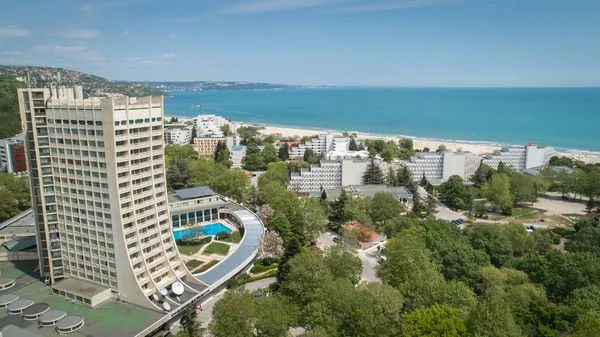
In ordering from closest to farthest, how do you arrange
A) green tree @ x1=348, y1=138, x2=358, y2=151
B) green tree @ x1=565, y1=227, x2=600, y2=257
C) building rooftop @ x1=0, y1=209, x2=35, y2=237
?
green tree @ x1=565, y1=227, x2=600, y2=257 < building rooftop @ x1=0, y1=209, x2=35, y2=237 < green tree @ x1=348, y1=138, x2=358, y2=151

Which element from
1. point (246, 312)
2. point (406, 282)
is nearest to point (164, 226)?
point (246, 312)

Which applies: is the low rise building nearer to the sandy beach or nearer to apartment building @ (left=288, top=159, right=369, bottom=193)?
apartment building @ (left=288, top=159, right=369, bottom=193)

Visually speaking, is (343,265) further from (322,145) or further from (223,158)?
(322,145)

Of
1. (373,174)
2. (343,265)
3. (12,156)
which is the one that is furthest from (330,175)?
(12,156)

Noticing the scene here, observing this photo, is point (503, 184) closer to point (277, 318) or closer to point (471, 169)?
point (471, 169)

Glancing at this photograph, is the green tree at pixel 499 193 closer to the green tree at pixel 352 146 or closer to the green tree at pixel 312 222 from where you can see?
the green tree at pixel 312 222

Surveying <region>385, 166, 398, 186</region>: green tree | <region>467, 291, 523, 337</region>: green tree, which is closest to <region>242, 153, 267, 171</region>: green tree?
<region>385, 166, 398, 186</region>: green tree
